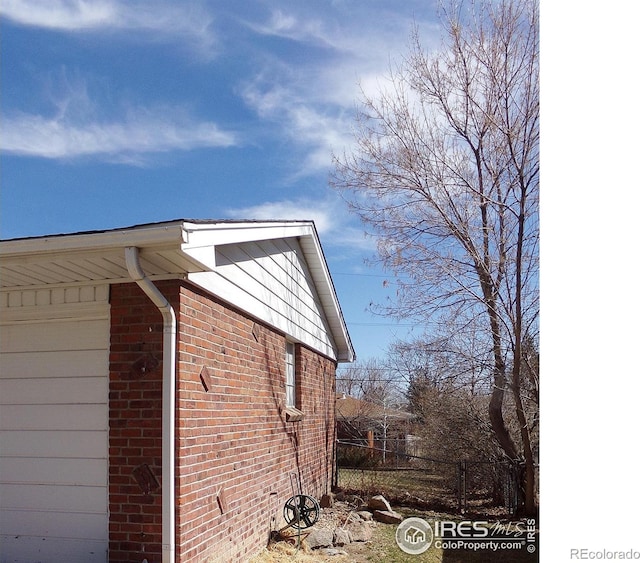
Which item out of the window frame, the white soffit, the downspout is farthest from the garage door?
the window frame

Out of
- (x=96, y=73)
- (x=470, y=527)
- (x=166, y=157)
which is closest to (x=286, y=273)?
(x=166, y=157)

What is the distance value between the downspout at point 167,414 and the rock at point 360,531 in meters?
3.97

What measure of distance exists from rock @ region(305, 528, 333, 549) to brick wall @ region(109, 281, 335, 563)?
51 centimetres

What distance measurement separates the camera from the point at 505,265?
10352 millimetres

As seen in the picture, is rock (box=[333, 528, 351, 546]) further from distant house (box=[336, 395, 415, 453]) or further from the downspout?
distant house (box=[336, 395, 415, 453])

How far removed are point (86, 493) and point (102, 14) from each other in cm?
500

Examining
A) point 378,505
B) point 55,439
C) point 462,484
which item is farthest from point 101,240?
point 462,484

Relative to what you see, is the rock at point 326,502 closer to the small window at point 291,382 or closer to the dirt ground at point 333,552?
the dirt ground at point 333,552

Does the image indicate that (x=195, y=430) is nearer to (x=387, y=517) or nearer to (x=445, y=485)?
(x=387, y=517)

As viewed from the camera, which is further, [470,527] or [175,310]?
[470,527]

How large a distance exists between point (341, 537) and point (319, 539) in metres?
0.52

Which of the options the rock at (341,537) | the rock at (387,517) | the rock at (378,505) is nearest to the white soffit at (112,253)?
the rock at (341,537)

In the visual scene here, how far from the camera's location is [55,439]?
17.3ft
